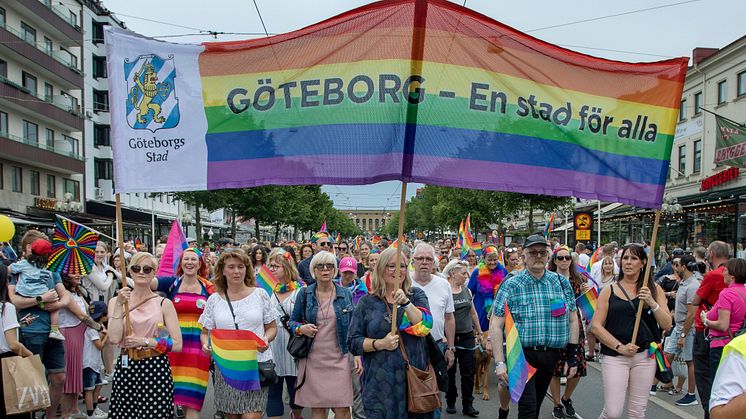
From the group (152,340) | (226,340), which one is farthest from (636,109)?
(152,340)

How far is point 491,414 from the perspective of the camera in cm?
711

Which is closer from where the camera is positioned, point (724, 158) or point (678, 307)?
point (678, 307)

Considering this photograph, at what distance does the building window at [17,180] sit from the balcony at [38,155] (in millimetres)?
589

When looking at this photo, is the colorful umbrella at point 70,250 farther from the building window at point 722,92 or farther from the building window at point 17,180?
the building window at point 722,92

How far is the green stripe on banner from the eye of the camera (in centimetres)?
413

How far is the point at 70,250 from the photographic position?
6.02 metres

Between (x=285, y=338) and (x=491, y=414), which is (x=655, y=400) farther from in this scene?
(x=285, y=338)

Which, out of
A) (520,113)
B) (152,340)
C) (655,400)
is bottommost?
(655,400)

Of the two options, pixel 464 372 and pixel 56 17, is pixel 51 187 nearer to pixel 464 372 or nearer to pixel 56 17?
pixel 56 17

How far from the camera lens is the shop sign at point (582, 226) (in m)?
20.0

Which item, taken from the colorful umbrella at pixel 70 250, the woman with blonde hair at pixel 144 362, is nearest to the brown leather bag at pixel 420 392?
the woman with blonde hair at pixel 144 362

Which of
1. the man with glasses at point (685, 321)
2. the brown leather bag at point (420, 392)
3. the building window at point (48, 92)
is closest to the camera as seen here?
the brown leather bag at point (420, 392)

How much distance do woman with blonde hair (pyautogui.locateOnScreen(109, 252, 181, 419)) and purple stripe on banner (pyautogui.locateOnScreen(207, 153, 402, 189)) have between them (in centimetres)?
123

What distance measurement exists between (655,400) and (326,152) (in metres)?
6.15
